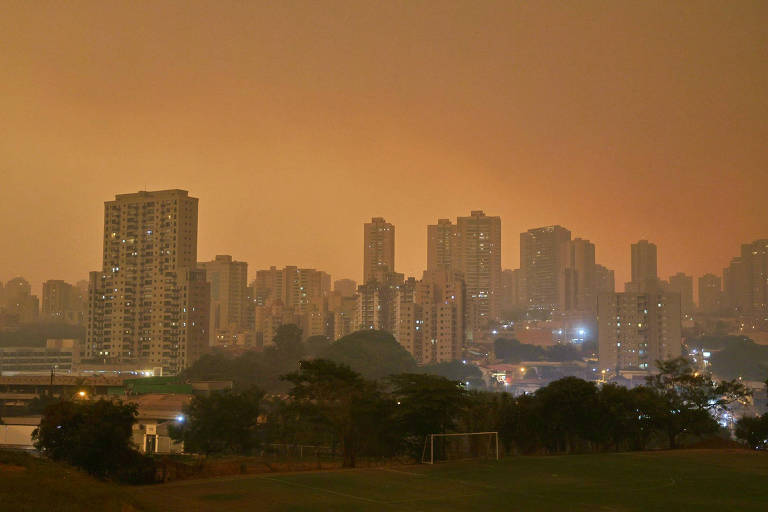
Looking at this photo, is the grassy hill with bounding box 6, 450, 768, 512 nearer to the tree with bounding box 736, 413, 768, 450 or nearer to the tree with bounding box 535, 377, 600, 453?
the tree with bounding box 535, 377, 600, 453

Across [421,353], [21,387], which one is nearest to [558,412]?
[21,387]

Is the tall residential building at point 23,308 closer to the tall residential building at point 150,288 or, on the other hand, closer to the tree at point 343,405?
the tall residential building at point 150,288

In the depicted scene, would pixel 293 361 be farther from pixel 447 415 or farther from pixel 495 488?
pixel 495 488

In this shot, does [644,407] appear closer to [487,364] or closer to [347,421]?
[347,421]

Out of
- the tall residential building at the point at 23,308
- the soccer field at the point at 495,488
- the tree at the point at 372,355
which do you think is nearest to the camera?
the soccer field at the point at 495,488

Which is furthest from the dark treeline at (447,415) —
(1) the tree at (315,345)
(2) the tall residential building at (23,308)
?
(2) the tall residential building at (23,308)

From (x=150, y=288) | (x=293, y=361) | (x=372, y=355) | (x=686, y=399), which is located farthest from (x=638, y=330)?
(x=686, y=399)
